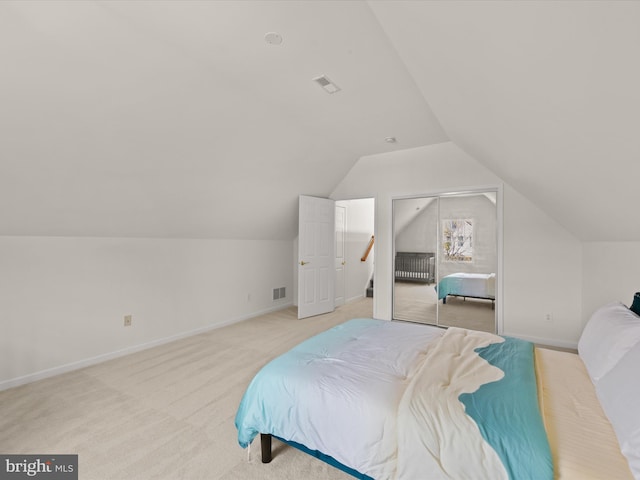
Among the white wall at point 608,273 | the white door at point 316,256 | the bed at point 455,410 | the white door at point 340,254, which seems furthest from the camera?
the white door at point 340,254

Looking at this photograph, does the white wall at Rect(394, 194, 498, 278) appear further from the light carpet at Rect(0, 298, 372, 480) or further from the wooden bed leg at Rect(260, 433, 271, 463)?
the wooden bed leg at Rect(260, 433, 271, 463)

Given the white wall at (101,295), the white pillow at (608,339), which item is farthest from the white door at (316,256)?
the white pillow at (608,339)

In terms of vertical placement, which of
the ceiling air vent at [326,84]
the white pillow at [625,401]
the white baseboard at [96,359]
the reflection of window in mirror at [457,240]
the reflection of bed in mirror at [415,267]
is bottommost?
the white baseboard at [96,359]

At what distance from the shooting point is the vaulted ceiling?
103 centimetres

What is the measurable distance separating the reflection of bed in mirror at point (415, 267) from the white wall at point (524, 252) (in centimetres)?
92

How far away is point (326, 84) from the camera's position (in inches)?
104

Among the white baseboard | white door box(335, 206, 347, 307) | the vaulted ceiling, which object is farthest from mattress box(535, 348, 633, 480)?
white door box(335, 206, 347, 307)

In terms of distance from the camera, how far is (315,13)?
1.82 m

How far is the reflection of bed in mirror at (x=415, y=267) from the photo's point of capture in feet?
14.8

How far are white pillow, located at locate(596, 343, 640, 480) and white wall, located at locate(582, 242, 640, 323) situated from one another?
4.58 ft

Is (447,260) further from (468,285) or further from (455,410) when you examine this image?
(455,410)

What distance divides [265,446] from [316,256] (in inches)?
141

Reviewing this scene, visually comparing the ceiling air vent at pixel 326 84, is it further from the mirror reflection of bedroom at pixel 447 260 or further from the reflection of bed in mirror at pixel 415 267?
the reflection of bed in mirror at pixel 415 267

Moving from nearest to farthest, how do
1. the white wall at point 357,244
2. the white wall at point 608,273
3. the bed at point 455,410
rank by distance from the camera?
the bed at point 455,410 < the white wall at point 608,273 < the white wall at point 357,244
